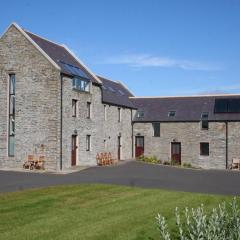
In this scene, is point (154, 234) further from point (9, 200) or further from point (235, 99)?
point (235, 99)

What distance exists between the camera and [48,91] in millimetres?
29875

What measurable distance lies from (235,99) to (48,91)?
2062cm

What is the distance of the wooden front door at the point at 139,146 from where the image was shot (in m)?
44.2

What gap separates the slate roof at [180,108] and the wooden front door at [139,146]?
1846mm

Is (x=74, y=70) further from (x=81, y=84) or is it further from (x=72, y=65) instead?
(x=81, y=84)

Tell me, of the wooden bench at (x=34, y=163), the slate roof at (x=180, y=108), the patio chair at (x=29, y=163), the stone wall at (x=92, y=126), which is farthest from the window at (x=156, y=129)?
the patio chair at (x=29, y=163)

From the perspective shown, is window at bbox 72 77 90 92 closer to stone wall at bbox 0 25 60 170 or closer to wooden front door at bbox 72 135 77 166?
stone wall at bbox 0 25 60 170

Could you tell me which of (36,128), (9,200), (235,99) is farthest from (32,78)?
(235,99)

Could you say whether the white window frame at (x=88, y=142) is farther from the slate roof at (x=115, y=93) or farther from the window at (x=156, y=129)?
the window at (x=156, y=129)

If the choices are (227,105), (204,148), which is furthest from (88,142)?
(227,105)

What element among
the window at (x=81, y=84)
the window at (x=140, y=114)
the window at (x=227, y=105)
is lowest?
the window at (x=140, y=114)

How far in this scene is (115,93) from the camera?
4353cm

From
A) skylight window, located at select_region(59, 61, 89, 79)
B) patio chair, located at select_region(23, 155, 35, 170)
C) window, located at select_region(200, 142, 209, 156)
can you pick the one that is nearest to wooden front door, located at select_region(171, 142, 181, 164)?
window, located at select_region(200, 142, 209, 156)

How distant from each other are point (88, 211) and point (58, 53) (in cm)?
2189
